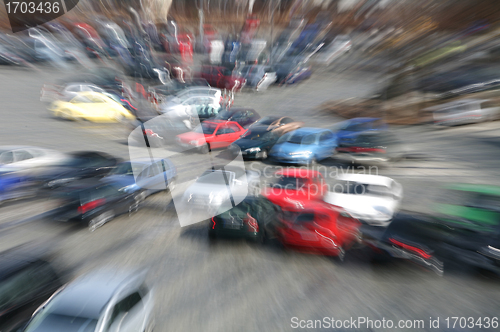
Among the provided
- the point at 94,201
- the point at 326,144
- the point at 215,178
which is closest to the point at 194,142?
the point at 326,144

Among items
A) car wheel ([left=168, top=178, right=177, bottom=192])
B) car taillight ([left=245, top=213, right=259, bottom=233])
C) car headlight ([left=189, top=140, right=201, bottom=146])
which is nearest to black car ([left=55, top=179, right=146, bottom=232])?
car wheel ([left=168, top=178, right=177, bottom=192])

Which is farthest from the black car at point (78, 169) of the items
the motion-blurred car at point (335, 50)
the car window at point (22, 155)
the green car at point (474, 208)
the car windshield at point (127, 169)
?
the motion-blurred car at point (335, 50)

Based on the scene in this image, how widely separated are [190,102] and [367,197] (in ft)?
38.3

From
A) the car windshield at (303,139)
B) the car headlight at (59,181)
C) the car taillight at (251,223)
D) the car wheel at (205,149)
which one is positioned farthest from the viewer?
the car wheel at (205,149)

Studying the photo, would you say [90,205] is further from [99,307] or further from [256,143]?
Answer: [256,143]

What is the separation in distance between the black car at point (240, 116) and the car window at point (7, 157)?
28.0ft

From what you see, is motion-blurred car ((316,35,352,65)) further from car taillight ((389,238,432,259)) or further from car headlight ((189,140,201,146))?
car taillight ((389,238,432,259))

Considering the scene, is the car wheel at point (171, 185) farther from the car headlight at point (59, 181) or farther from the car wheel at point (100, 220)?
the car headlight at point (59, 181)

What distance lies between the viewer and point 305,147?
12492mm

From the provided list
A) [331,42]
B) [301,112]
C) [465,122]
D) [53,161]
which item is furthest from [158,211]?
[331,42]

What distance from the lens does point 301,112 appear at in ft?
64.0

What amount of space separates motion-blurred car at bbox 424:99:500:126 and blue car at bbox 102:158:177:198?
12807 millimetres

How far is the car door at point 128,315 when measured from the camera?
419 cm

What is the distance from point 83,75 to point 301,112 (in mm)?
13330
